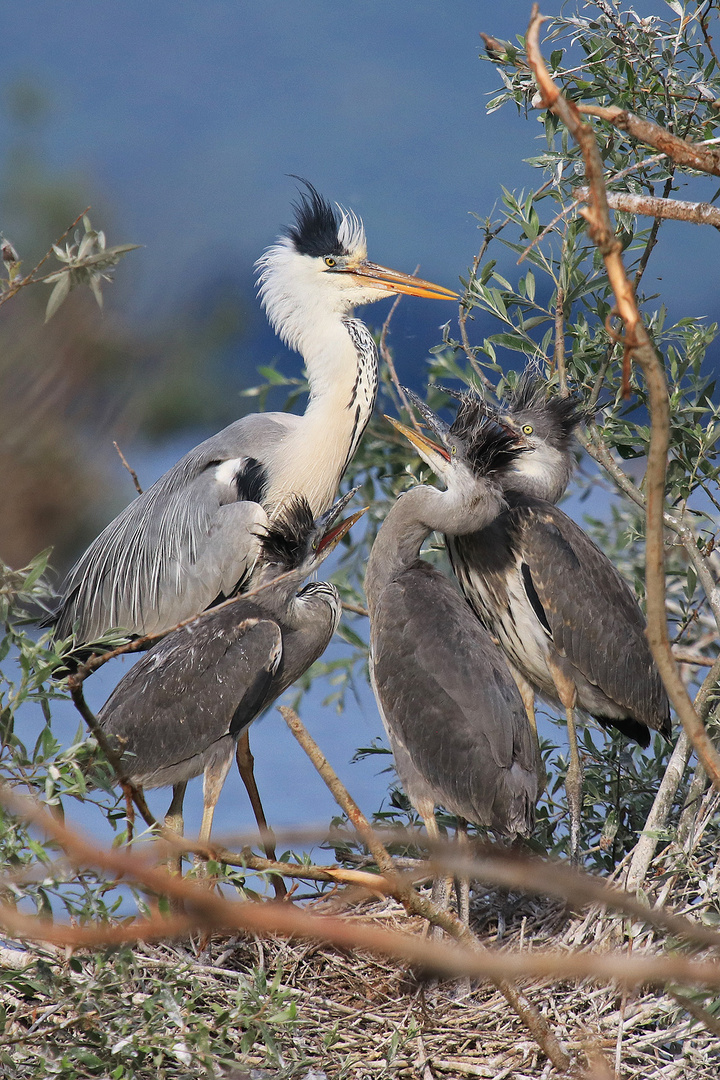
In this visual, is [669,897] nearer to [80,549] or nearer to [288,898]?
[288,898]

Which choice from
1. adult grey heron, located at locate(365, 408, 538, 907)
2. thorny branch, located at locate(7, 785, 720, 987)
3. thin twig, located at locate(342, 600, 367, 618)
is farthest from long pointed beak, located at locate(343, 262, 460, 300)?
thorny branch, located at locate(7, 785, 720, 987)

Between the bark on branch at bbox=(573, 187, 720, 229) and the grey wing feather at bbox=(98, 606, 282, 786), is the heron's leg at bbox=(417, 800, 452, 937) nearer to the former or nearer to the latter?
the grey wing feather at bbox=(98, 606, 282, 786)

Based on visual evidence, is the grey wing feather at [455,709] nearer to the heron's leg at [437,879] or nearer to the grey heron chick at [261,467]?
the heron's leg at [437,879]

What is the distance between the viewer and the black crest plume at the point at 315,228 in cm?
378

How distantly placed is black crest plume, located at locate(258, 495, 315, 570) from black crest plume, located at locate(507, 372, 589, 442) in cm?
91

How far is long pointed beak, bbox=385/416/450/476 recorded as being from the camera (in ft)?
10.5

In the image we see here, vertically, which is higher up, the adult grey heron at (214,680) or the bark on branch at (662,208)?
the bark on branch at (662,208)

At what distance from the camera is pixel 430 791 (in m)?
2.79

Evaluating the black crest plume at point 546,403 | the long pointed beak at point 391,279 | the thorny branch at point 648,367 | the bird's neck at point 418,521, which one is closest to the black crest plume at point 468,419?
the bird's neck at point 418,521

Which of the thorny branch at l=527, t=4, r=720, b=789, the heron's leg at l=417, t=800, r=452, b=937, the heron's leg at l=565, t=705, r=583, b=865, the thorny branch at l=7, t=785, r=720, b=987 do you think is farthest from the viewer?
the heron's leg at l=565, t=705, r=583, b=865

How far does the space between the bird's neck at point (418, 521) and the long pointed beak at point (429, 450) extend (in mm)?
82

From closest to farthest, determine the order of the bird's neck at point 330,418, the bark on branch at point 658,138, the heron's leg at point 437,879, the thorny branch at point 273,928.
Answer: the thorny branch at point 273,928
the bark on branch at point 658,138
the heron's leg at point 437,879
the bird's neck at point 330,418

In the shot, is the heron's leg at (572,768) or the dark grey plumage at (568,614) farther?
the dark grey plumage at (568,614)

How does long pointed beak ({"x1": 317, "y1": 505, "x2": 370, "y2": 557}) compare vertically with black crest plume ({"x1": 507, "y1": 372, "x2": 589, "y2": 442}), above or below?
below
